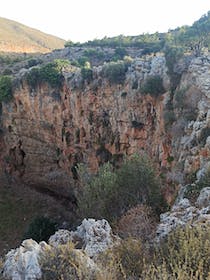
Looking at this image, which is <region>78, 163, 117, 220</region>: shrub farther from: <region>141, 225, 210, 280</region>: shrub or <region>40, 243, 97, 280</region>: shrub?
<region>40, 243, 97, 280</region>: shrub

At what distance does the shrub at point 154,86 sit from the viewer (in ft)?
78.5

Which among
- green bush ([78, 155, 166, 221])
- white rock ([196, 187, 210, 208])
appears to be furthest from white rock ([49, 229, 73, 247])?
green bush ([78, 155, 166, 221])

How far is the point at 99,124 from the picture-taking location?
29.9 meters

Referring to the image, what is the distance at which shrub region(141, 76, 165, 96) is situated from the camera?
2392 cm

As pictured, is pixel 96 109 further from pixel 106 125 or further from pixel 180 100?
pixel 180 100

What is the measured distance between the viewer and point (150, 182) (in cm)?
1722

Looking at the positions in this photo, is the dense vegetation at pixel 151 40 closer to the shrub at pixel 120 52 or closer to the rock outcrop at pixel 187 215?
the shrub at pixel 120 52

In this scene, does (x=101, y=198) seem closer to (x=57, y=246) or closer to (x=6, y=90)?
(x=57, y=246)

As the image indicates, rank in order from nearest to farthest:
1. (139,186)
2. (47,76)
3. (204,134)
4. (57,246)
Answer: (57,246), (204,134), (139,186), (47,76)

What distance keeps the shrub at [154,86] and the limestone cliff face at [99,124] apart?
0.90 feet

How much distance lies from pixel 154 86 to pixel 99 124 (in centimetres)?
699

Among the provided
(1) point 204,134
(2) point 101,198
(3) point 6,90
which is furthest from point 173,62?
(3) point 6,90

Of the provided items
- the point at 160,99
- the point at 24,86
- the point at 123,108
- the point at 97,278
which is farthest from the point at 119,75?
the point at 97,278

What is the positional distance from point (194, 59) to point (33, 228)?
1445 cm
